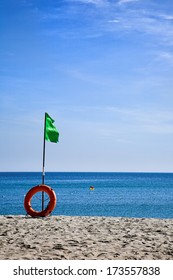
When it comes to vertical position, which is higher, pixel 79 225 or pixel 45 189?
pixel 45 189

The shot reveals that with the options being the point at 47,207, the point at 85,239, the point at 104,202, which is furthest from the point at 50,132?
the point at 104,202

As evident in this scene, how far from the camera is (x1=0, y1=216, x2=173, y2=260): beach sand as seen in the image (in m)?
6.93

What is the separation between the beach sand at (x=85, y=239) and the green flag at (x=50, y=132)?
9.22ft

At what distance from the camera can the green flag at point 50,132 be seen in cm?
1328

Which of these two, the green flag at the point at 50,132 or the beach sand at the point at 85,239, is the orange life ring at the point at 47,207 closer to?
the beach sand at the point at 85,239

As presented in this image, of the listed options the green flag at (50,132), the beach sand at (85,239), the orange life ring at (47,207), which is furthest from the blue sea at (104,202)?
the beach sand at (85,239)

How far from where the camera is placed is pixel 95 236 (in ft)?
28.7

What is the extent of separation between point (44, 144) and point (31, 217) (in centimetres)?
238

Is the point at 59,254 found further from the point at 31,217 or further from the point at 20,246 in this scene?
the point at 31,217

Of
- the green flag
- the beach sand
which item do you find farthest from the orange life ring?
the green flag

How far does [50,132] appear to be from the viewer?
43.8 feet

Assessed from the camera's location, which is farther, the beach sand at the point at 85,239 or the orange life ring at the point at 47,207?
the orange life ring at the point at 47,207

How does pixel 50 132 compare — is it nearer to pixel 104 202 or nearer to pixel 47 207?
pixel 47 207
